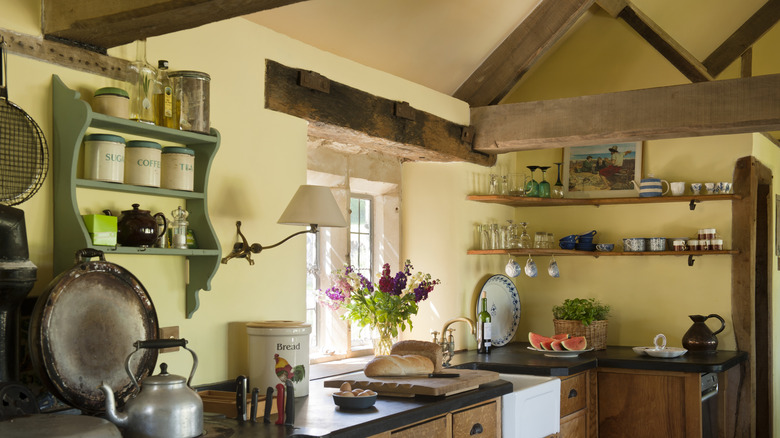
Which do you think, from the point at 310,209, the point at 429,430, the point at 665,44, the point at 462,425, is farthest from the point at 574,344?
the point at 310,209

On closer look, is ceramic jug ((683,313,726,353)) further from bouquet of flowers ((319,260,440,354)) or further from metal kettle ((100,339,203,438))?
metal kettle ((100,339,203,438))

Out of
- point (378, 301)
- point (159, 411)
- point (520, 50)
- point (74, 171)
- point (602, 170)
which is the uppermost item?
point (520, 50)

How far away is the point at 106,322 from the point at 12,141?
56cm

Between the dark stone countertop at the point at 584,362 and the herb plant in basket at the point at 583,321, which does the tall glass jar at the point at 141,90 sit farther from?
the herb plant in basket at the point at 583,321

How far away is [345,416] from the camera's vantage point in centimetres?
254

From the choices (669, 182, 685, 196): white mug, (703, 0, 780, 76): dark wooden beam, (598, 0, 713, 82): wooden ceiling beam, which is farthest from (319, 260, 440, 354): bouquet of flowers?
(703, 0, 780, 76): dark wooden beam

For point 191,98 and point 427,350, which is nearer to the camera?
point 191,98

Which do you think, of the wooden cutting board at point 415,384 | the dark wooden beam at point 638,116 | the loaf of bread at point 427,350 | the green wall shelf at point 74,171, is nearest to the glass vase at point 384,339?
the loaf of bread at point 427,350

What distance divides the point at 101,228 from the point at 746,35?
4563mm

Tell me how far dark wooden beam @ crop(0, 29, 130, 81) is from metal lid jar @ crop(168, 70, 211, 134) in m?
0.17

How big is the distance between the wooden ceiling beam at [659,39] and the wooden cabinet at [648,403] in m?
1.90

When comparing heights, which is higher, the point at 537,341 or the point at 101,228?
the point at 101,228

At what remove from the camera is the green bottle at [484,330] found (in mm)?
4578

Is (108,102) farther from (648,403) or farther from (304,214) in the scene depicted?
(648,403)
